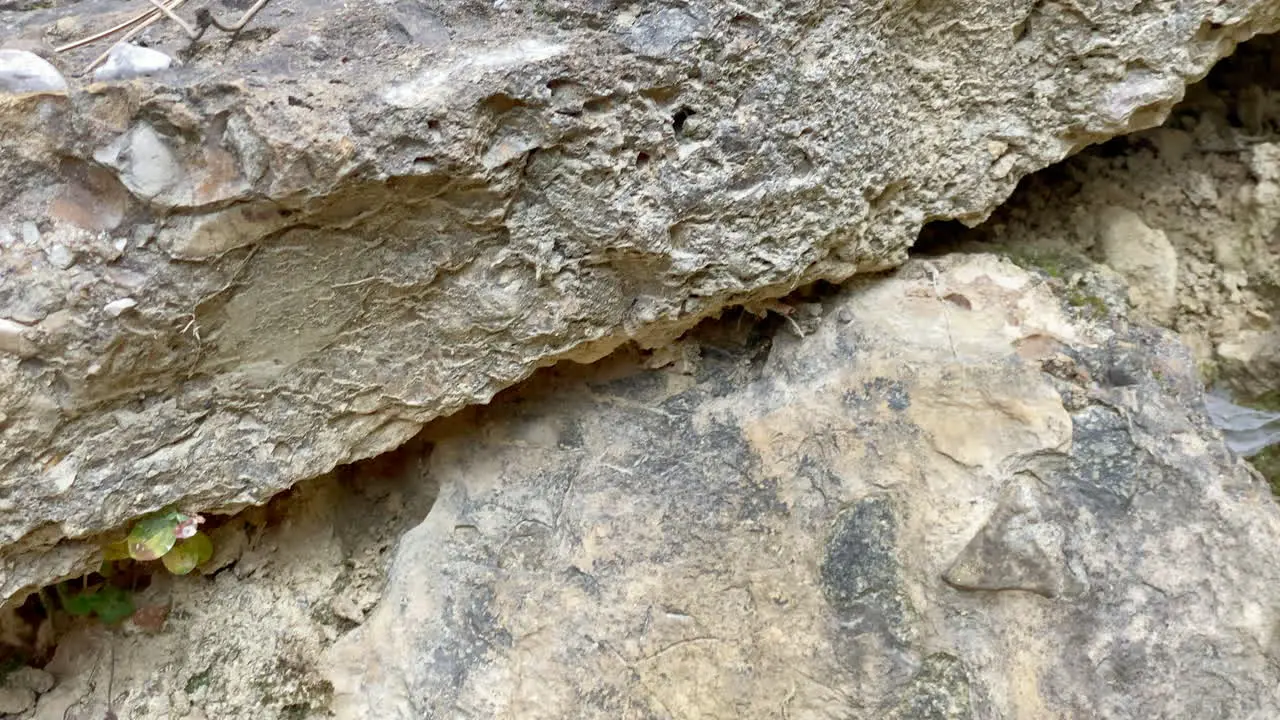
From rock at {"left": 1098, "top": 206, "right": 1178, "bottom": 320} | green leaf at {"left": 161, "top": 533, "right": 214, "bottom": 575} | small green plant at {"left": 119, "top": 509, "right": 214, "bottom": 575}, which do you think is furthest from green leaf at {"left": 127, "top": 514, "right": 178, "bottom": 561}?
rock at {"left": 1098, "top": 206, "right": 1178, "bottom": 320}

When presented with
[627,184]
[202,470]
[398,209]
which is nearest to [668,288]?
[627,184]

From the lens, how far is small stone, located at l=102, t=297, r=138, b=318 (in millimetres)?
999

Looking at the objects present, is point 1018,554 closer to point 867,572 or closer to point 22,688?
point 867,572

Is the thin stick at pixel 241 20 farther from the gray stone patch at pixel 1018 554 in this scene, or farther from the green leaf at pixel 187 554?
the gray stone patch at pixel 1018 554

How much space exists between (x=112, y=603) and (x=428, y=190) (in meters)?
0.87

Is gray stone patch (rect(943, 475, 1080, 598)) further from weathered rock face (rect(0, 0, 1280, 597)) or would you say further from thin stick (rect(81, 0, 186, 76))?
thin stick (rect(81, 0, 186, 76))

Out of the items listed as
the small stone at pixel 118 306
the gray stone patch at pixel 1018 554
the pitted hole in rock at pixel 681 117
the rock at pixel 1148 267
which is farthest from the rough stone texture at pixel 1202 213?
the small stone at pixel 118 306

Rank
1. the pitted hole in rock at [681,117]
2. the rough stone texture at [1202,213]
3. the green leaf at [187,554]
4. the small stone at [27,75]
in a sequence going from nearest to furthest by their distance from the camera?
the small stone at [27,75]
the pitted hole in rock at [681,117]
the green leaf at [187,554]
the rough stone texture at [1202,213]

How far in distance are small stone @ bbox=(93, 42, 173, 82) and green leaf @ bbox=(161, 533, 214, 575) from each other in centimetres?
67

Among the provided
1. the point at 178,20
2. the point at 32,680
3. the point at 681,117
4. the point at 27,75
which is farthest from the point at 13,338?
the point at 681,117

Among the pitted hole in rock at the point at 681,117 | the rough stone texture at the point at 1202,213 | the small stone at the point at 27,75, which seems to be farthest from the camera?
the rough stone texture at the point at 1202,213

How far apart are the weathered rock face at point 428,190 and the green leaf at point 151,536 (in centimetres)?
5

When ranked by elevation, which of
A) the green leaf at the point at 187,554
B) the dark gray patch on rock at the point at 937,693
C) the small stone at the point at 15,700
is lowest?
the small stone at the point at 15,700

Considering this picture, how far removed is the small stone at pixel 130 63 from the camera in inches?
38.7
